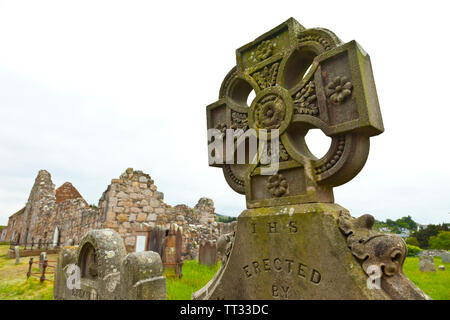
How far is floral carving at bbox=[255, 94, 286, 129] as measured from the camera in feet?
9.39

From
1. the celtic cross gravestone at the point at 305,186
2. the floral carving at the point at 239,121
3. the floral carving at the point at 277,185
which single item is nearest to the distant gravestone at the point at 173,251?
the celtic cross gravestone at the point at 305,186

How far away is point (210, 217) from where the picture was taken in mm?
16516

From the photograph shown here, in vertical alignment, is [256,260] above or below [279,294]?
above

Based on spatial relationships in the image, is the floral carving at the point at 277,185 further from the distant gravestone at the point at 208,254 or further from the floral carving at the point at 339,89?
the distant gravestone at the point at 208,254

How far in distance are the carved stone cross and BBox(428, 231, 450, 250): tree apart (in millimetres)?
26698

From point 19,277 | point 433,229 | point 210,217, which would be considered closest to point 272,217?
point 19,277

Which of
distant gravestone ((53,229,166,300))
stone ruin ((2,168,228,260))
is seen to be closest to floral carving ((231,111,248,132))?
distant gravestone ((53,229,166,300))

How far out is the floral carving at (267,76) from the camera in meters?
3.00

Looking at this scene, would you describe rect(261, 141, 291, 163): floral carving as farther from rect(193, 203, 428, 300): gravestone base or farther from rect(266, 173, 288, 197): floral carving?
rect(193, 203, 428, 300): gravestone base

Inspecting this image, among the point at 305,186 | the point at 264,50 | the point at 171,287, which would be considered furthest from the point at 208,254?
the point at 264,50

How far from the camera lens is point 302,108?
8.75ft
